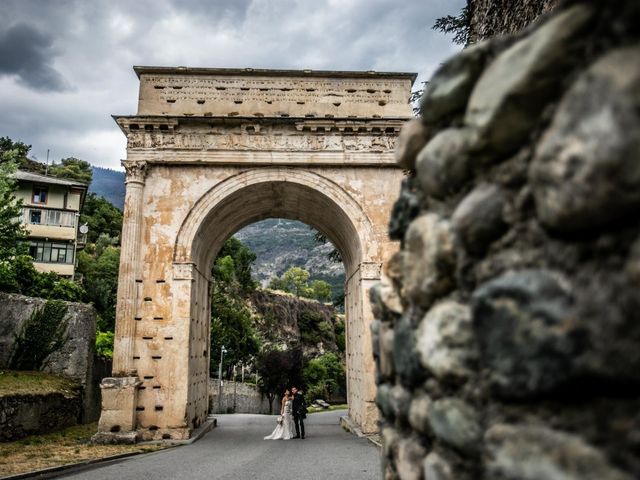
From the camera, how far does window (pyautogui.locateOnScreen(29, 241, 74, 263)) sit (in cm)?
3834

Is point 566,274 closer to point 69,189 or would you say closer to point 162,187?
point 162,187

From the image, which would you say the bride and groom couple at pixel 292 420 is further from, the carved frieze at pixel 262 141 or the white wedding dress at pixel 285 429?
the carved frieze at pixel 262 141

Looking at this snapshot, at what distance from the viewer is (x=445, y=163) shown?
1.80 meters

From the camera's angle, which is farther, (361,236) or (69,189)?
(69,189)

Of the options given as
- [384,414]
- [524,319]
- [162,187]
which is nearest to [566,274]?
[524,319]

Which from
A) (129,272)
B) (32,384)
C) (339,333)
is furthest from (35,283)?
(339,333)

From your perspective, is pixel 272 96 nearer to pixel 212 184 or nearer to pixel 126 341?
pixel 212 184

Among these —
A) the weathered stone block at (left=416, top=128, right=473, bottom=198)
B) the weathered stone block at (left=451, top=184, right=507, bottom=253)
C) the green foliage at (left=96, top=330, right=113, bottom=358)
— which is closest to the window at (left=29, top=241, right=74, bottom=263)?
the green foliage at (left=96, top=330, right=113, bottom=358)

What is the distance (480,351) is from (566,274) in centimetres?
37

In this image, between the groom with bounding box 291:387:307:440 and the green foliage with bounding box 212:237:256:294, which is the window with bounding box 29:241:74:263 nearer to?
the green foliage with bounding box 212:237:256:294

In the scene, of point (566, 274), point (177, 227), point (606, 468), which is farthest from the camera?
point (177, 227)

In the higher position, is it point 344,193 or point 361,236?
point 344,193

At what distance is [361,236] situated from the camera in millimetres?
14922

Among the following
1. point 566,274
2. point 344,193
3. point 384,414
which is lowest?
point 384,414
